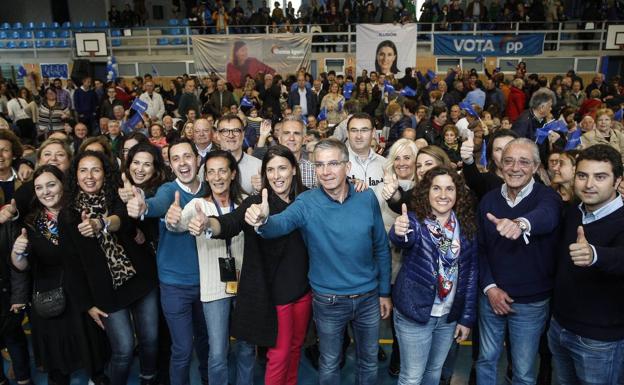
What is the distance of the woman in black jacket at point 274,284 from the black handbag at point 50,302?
A: 1.16 meters

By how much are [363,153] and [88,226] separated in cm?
215

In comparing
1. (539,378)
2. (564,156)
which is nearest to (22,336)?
(539,378)

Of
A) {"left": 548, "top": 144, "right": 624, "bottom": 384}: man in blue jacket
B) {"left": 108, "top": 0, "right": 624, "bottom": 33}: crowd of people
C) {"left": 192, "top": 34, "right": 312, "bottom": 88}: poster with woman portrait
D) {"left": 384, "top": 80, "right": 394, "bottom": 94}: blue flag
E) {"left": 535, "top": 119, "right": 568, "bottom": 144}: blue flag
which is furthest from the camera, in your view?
{"left": 108, "top": 0, "right": 624, "bottom": 33}: crowd of people

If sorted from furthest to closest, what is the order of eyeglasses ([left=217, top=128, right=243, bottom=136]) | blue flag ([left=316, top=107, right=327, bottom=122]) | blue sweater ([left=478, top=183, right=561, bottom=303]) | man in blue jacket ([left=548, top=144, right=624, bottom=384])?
blue flag ([left=316, top=107, right=327, bottom=122]) < eyeglasses ([left=217, top=128, right=243, bottom=136]) < blue sweater ([left=478, top=183, right=561, bottom=303]) < man in blue jacket ([left=548, top=144, right=624, bottom=384])

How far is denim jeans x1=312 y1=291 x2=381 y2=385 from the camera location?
274 centimetres

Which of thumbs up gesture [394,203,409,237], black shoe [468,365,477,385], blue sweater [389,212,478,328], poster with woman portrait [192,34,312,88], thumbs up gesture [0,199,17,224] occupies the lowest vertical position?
black shoe [468,365,477,385]

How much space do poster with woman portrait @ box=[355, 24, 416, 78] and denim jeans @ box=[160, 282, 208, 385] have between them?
40.5 feet

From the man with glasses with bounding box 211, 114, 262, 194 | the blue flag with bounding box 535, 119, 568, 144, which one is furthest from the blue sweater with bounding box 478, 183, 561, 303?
the blue flag with bounding box 535, 119, 568, 144

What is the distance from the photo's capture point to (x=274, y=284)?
9.02 ft

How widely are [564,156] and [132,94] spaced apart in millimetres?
10138

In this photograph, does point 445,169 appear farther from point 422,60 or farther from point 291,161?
point 422,60

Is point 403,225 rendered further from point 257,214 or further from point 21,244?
point 21,244

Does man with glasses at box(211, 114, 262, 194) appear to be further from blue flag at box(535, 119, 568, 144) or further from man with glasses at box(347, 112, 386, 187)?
blue flag at box(535, 119, 568, 144)

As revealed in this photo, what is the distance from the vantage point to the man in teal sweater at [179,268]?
2.87 meters
